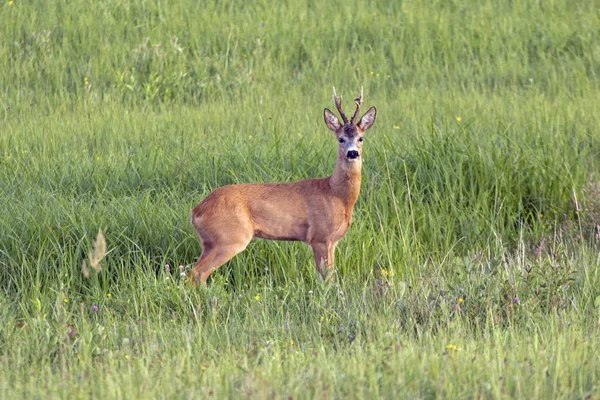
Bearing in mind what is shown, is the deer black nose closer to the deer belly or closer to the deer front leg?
the deer belly

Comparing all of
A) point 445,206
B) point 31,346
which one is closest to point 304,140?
point 445,206

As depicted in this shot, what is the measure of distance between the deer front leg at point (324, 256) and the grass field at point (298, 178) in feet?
0.58

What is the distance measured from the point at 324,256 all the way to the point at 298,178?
1.72 meters

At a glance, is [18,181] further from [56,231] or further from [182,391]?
[182,391]

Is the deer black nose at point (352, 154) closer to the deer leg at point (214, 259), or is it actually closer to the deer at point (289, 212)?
the deer at point (289, 212)

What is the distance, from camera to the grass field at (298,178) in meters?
4.88

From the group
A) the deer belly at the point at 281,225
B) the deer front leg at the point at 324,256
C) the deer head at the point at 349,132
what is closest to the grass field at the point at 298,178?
the deer front leg at the point at 324,256

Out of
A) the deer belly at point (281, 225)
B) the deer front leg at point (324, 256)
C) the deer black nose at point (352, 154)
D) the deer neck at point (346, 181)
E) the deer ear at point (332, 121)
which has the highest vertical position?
the deer ear at point (332, 121)

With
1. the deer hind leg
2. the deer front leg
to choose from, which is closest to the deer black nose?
the deer front leg

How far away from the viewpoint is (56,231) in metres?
7.25

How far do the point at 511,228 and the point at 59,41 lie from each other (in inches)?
290

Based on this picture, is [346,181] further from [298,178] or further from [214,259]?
[298,178]

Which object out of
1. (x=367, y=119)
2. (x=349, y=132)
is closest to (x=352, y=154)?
(x=349, y=132)

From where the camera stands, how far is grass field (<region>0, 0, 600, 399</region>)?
4.88m
